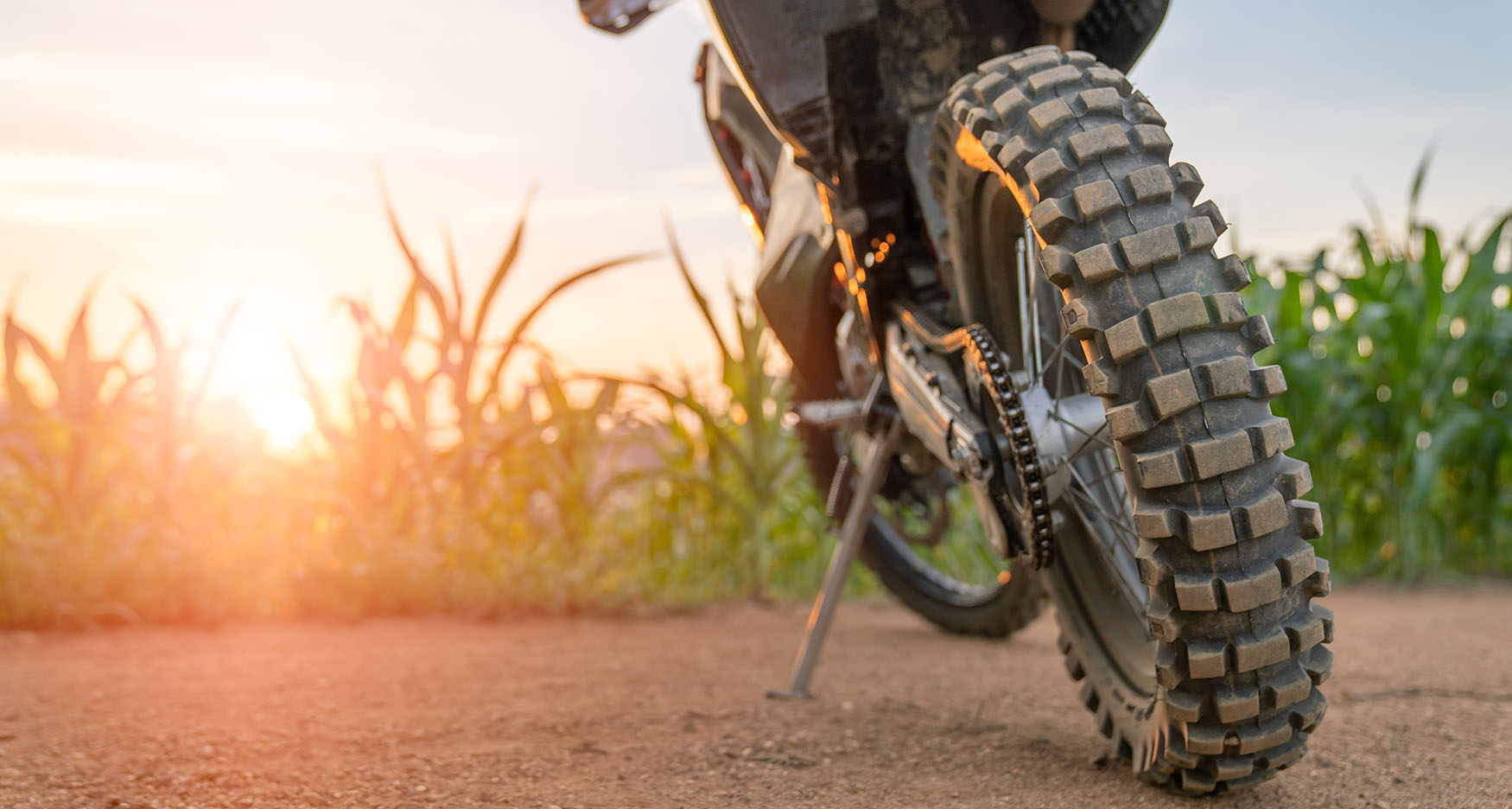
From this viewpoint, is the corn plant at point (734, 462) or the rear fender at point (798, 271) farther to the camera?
the corn plant at point (734, 462)

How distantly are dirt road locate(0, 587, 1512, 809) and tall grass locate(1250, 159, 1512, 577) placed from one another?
1.19 m

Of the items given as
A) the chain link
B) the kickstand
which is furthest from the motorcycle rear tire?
the kickstand

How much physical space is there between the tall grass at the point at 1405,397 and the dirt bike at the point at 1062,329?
2.74 m

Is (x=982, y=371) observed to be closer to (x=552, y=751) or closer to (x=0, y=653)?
(x=552, y=751)

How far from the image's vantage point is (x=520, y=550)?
3.52 metres

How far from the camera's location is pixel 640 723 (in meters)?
1.92

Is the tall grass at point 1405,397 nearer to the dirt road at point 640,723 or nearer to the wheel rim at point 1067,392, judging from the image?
the dirt road at point 640,723

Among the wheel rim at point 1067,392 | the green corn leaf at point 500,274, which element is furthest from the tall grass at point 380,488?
the wheel rim at point 1067,392

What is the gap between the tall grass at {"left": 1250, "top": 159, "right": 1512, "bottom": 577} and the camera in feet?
13.3

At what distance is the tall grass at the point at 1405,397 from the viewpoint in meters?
4.07

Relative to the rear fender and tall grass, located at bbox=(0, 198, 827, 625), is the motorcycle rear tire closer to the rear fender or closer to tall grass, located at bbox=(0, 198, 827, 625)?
the rear fender

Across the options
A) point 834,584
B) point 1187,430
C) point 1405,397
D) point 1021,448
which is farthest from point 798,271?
point 1405,397

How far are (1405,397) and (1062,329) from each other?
3271 millimetres

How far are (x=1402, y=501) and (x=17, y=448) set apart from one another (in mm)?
4908
